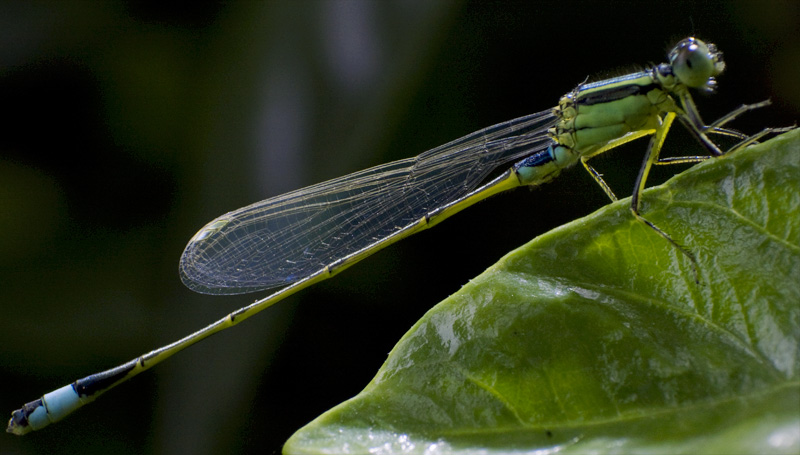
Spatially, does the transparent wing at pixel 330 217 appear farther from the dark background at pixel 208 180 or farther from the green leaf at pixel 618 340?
the green leaf at pixel 618 340

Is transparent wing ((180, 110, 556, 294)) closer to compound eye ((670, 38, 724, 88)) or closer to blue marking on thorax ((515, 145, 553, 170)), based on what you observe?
blue marking on thorax ((515, 145, 553, 170))

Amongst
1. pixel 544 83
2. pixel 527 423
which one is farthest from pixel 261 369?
pixel 527 423

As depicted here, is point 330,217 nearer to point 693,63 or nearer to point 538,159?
point 538,159

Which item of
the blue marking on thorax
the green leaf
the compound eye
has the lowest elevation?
the green leaf

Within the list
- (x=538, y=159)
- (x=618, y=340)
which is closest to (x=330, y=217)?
(x=538, y=159)

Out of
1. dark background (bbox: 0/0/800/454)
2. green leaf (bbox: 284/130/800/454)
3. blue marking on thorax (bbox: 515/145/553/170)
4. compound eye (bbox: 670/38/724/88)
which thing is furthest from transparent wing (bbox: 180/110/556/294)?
green leaf (bbox: 284/130/800/454)

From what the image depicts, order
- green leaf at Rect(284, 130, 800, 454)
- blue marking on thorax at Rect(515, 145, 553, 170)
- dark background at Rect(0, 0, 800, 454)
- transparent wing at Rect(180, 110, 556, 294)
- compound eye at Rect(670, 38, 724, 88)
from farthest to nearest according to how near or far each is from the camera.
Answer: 1. dark background at Rect(0, 0, 800, 454)
2. transparent wing at Rect(180, 110, 556, 294)
3. blue marking on thorax at Rect(515, 145, 553, 170)
4. compound eye at Rect(670, 38, 724, 88)
5. green leaf at Rect(284, 130, 800, 454)
